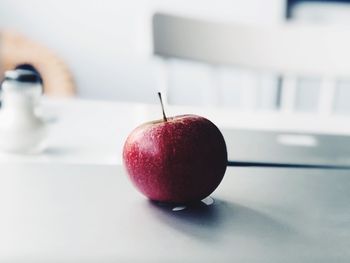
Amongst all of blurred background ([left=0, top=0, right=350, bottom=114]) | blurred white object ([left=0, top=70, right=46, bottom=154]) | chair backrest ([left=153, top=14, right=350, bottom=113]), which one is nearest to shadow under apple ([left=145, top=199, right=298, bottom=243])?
blurred white object ([left=0, top=70, right=46, bottom=154])

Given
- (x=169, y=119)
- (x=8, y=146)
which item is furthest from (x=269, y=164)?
(x=8, y=146)

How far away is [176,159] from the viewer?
16.5 inches

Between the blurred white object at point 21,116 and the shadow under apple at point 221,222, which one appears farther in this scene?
the blurred white object at point 21,116

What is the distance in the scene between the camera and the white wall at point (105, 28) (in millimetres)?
2184

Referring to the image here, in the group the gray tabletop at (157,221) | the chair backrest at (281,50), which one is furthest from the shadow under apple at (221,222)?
the chair backrest at (281,50)

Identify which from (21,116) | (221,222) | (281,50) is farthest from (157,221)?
(281,50)

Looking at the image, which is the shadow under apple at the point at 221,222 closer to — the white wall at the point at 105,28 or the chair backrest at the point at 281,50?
the chair backrest at the point at 281,50

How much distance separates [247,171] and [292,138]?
0.22 metres

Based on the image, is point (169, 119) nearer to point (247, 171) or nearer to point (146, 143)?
point (146, 143)

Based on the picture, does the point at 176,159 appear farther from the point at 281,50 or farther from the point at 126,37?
the point at 126,37

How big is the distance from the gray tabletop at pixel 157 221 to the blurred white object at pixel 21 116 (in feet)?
0.64

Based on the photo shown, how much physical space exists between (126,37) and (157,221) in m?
1.89

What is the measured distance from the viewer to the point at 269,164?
616mm

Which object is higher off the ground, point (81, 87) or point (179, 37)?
point (179, 37)
